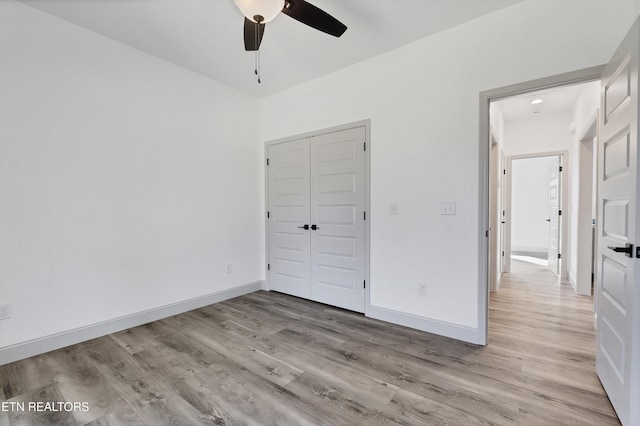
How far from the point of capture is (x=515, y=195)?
27.8 feet

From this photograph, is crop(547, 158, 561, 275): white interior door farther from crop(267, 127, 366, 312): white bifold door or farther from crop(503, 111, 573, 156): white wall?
crop(267, 127, 366, 312): white bifold door

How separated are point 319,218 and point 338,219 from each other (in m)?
0.28

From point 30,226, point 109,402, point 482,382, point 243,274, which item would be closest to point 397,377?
point 482,382

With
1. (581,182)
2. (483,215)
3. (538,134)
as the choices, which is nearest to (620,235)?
(483,215)

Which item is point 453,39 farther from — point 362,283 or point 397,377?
point 397,377

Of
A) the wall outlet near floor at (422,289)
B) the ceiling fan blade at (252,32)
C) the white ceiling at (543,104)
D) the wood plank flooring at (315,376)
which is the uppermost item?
the white ceiling at (543,104)

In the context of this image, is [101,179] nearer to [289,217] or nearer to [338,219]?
[289,217]

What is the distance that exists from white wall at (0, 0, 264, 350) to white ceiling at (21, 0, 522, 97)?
243 millimetres

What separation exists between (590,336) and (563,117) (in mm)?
3870

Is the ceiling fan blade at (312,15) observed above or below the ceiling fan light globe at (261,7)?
Result: above

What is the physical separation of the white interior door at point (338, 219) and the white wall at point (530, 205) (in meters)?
6.96

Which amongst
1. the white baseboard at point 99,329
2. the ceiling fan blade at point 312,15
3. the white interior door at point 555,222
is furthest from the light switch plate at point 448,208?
the white interior door at point 555,222

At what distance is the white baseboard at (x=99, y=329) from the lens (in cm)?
219

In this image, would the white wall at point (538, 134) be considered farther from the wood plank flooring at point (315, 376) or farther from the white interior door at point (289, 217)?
the white interior door at point (289, 217)
